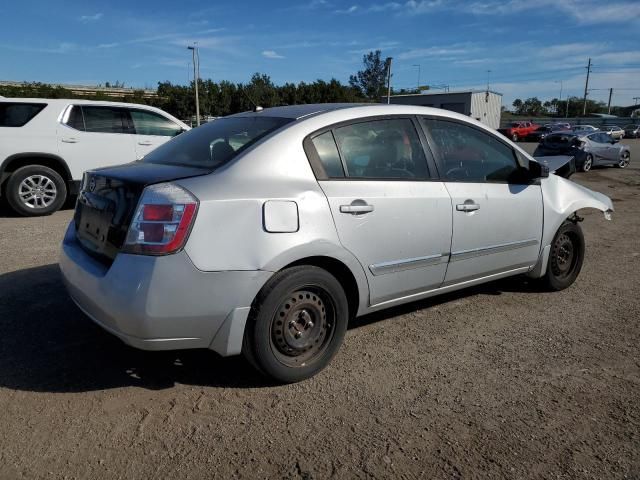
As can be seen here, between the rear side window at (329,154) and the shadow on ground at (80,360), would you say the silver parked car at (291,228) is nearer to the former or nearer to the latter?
the rear side window at (329,154)

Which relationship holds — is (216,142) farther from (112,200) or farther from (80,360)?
(80,360)

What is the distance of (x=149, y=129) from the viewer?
9031 mm

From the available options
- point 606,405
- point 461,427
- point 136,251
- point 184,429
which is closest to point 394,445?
point 461,427

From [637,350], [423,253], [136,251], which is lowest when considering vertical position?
[637,350]

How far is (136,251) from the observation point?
8.60 feet

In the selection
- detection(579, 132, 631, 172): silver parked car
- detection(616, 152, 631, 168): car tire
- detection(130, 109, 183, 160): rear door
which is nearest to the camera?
detection(130, 109, 183, 160): rear door

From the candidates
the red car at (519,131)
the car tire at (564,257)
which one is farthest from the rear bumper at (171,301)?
the red car at (519,131)

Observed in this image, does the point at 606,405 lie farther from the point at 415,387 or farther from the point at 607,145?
the point at 607,145

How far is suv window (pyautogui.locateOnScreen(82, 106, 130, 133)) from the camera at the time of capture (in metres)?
8.38

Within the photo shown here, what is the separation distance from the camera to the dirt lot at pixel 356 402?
238 centimetres

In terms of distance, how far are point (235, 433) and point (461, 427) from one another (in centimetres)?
114

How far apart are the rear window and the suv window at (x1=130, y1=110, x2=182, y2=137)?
4.89 ft

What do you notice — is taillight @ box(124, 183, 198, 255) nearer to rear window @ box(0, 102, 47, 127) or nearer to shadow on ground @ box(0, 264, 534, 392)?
shadow on ground @ box(0, 264, 534, 392)

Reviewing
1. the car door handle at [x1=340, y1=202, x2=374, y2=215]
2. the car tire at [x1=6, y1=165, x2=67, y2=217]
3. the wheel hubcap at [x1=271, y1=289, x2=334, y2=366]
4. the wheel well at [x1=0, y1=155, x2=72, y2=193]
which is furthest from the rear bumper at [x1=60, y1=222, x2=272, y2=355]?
the wheel well at [x1=0, y1=155, x2=72, y2=193]
